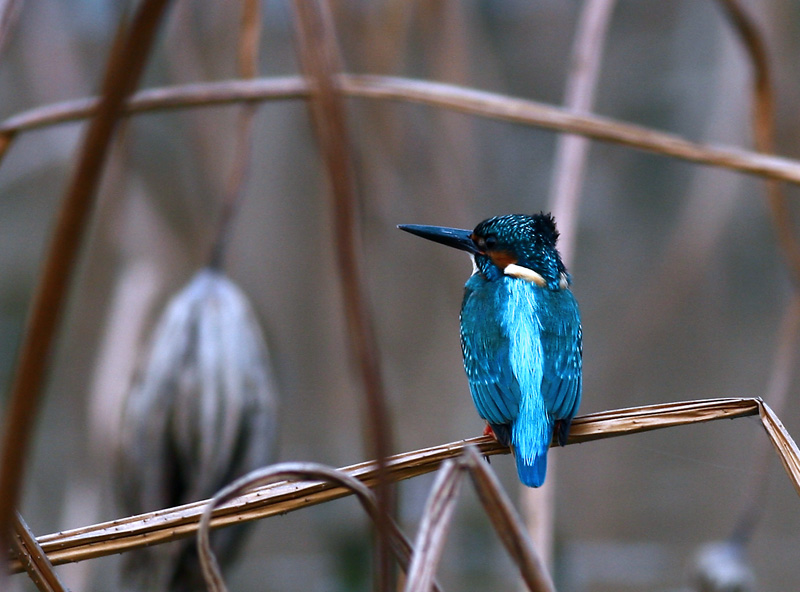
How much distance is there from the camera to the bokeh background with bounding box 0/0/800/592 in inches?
55.6

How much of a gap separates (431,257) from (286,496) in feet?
5.49

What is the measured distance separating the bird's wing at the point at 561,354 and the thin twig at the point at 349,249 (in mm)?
453

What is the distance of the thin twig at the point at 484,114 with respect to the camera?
753 millimetres

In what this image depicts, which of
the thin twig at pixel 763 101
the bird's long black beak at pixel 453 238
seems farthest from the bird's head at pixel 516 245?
the thin twig at pixel 763 101

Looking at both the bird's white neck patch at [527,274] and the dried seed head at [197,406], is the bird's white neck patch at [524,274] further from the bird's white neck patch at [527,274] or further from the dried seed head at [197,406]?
the dried seed head at [197,406]

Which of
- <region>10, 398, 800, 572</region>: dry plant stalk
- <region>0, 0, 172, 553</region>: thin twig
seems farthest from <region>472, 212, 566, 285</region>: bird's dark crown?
<region>0, 0, 172, 553</region>: thin twig

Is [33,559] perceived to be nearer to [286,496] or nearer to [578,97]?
[286,496]

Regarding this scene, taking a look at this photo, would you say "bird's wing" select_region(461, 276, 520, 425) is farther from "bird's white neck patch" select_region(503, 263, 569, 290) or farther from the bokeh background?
the bokeh background

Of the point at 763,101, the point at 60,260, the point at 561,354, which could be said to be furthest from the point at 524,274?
the point at 60,260

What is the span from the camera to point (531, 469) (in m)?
Result: 0.70

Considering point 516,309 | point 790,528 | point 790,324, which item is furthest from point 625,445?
point 516,309

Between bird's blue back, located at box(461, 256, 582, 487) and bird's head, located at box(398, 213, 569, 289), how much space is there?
12mm

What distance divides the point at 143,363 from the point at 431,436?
1203 millimetres

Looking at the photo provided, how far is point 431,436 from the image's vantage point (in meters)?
2.12
